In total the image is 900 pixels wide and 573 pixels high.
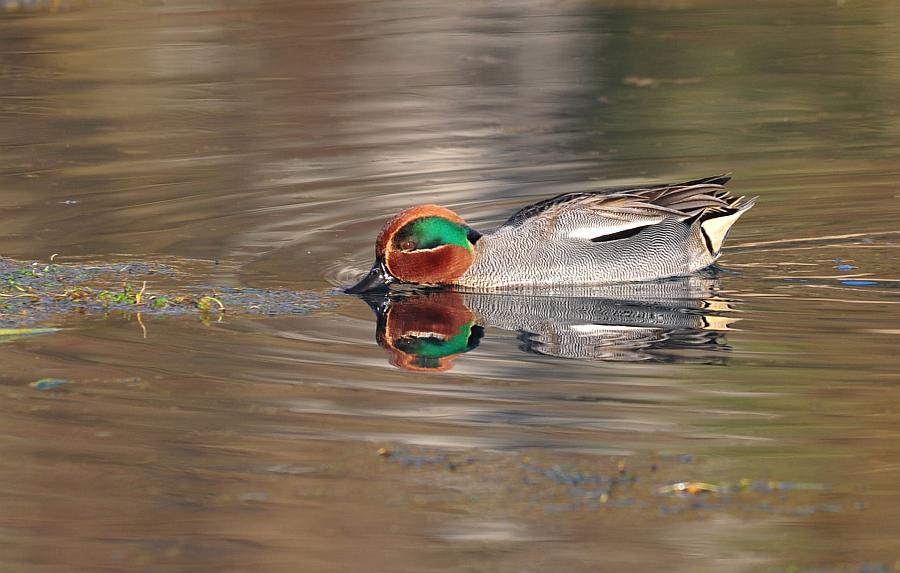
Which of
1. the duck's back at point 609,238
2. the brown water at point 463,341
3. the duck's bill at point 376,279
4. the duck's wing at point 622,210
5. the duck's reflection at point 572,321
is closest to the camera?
the brown water at point 463,341

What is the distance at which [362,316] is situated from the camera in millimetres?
8688

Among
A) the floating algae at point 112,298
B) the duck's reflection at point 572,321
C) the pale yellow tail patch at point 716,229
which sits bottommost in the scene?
the floating algae at point 112,298

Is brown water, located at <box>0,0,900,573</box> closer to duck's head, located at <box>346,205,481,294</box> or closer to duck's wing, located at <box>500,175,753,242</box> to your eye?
duck's head, located at <box>346,205,481,294</box>

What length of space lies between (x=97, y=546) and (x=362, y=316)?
135 inches

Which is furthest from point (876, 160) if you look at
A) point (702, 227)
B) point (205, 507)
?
point (205, 507)

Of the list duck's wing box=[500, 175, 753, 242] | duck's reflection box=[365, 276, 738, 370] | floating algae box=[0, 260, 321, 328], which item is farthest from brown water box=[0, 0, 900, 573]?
duck's wing box=[500, 175, 753, 242]

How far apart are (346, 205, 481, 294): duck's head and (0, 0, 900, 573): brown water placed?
212mm

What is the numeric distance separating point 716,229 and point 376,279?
2099 mm

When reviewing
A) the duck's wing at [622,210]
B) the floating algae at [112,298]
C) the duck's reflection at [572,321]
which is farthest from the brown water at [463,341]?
the duck's wing at [622,210]

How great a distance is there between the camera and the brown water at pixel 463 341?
5492 millimetres

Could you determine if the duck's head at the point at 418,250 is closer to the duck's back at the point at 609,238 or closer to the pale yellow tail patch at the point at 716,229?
the duck's back at the point at 609,238

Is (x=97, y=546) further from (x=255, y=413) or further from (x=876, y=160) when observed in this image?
(x=876, y=160)

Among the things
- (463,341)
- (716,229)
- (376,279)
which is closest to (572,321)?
(463,341)

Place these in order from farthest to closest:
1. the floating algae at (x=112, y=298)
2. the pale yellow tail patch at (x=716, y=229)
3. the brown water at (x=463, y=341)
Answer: the pale yellow tail patch at (x=716, y=229), the floating algae at (x=112, y=298), the brown water at (x=463, y=341)
